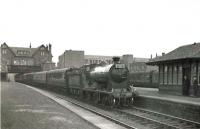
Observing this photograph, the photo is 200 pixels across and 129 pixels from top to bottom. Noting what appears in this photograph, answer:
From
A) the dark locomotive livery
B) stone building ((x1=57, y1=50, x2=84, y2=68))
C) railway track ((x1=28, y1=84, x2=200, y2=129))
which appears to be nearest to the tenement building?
stone building ((x1=57, y1=50, x2=84, y2=68))

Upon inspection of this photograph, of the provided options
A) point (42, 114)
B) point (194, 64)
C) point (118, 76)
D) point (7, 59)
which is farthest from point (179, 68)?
point (7, 59)

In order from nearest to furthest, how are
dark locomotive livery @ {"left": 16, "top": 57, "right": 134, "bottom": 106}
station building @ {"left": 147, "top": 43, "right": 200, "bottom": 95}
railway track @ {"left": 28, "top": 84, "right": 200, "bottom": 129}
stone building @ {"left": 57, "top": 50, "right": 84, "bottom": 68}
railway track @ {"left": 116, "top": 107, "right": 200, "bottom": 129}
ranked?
railway track @ {"left": 116, "top": 107, "right": 200, "bottom": 129} → railway track @ {"left": 28, "top": 84, "right": 200, "bottom": 129} → dark locomotive livery @ {"left": 16, "top": 57, "right": 134, "bottom": 106} → station building @ {"left": 147, "top": 43, "right": 200, "bottom": 95} → stone building @ {"left": 57, "top": 50, "right": 84, "bottom": 68}

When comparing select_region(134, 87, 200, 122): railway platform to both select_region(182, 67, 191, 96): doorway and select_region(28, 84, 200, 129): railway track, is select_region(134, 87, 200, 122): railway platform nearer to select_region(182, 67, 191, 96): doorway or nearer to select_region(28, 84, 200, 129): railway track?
select_region(28, 84, 200, 129): railway track

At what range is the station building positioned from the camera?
2288 cm

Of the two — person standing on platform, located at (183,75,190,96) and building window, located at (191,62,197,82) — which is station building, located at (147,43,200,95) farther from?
person standing on platform, located at (183,75,190,96)

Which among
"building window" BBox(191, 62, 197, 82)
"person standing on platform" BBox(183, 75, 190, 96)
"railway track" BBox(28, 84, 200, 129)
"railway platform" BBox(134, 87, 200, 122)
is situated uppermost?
"building window" BBox(191, 62, 197, 82)

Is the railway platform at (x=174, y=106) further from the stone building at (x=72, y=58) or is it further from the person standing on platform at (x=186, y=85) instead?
the stone building at (x=72, y=58)

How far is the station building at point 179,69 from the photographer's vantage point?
75.0 feet

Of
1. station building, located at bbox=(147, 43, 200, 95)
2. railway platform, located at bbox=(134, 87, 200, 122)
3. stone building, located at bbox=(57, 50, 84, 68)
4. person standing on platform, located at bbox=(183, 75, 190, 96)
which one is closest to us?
railway platform, located at bbox=(134, 87, 200, 122)

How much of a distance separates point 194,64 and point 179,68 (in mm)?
1823

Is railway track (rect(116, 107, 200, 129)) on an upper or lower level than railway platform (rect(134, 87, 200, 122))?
lower

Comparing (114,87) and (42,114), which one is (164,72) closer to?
(114,87)

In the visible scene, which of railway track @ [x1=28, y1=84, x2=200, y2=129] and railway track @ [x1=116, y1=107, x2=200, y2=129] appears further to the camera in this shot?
railway track @ [x1=28, y1=84, x2=200, y2=129]

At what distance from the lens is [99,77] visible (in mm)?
23078
